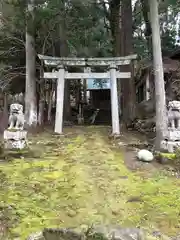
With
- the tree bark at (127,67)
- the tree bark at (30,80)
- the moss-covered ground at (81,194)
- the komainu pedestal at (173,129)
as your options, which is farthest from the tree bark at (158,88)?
the tree bark at (30,80)

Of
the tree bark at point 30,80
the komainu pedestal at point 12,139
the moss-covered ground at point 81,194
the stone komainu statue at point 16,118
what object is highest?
the tree bark at point 30,80

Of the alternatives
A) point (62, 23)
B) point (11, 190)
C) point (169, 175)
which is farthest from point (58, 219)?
point (62, 23)

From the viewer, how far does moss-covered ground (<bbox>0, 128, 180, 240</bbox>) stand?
17.6 feet

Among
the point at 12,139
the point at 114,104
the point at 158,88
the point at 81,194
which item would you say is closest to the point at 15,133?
the point at 12,139

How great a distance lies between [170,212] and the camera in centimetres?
588

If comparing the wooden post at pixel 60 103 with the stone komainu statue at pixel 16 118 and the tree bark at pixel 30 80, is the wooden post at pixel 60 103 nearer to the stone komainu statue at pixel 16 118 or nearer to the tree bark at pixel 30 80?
the tree bark at pixel 30 80

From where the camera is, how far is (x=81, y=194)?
6492mm

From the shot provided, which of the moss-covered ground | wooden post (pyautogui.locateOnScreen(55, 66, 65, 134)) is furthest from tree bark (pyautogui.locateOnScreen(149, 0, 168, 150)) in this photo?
wooden post (pyautogui.locateOnScreen(55, 66, 65, 134))

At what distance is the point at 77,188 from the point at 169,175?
2464 mm

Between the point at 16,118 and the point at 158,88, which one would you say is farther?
the point at 158,88

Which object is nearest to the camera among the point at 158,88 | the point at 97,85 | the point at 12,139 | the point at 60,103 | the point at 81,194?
the point at 81,194

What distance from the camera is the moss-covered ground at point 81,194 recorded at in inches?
211

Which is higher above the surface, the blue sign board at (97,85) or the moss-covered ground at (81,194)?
the blue sign board at (97,85)

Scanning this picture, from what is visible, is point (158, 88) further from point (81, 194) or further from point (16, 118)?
point (81, 194)
